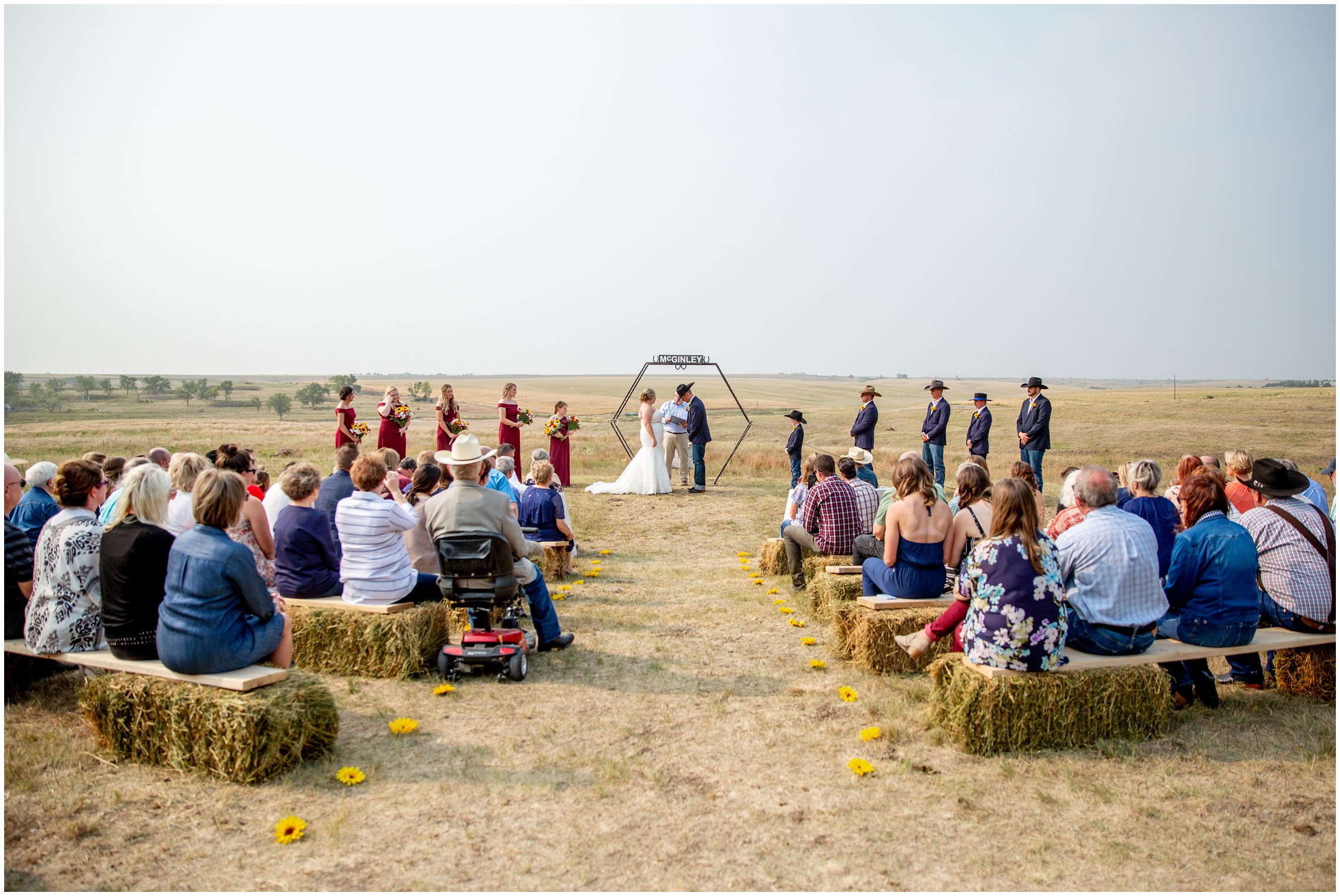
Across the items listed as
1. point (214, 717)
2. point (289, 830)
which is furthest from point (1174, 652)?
point (214, 717)

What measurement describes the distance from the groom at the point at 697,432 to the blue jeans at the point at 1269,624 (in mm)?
10372

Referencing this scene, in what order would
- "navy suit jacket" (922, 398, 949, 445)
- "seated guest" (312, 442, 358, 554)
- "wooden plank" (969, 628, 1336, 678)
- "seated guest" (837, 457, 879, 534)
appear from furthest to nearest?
1. "navy suit jacket" (922, 398, 949, 445)
2. "seated guest" (837, 457, 879, 534)
3. "seated guest" (312, 442, 358, 554)
4. "wooden plank" (969, 628, 1336, 678)

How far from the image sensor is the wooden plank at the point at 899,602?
5742mm

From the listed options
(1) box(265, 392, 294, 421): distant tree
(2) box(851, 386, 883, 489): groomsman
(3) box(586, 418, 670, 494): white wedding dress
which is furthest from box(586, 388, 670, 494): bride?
(1) box(265, 392, 294, 421): distant tree

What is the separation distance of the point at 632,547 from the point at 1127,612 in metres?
6.86

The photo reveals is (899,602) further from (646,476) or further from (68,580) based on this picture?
(646,476)

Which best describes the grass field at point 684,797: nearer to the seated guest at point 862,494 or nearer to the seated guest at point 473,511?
the seated guest at point 473,511

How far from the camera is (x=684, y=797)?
12.9 feet

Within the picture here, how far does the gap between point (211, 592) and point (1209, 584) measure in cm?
577

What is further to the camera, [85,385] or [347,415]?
[85,385]

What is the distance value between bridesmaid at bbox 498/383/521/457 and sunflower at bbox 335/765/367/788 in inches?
360

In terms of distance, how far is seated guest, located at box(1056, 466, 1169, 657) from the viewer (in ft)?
15.1

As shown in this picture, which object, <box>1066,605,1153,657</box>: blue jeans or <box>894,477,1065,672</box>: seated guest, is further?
<box>1066,605,1153,657</box>: blue jeans

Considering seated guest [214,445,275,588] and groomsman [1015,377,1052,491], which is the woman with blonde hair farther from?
groomsman [1015,377,1052,491]
